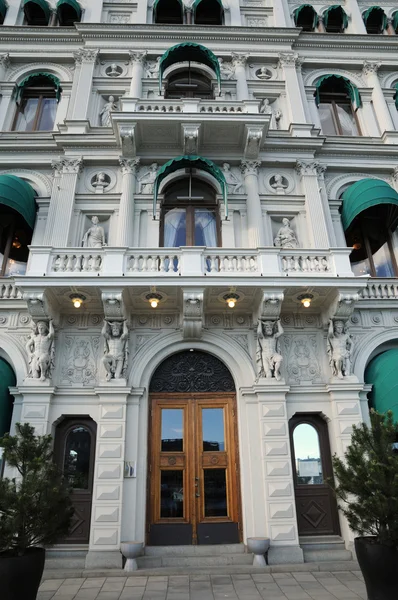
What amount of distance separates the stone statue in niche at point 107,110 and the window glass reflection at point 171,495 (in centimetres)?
1308

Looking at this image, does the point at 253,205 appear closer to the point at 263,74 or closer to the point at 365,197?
the point at 365,197

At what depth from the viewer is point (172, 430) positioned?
40.1 feet

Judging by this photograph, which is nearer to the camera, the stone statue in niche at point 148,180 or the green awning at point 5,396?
the green awning at point 5,396

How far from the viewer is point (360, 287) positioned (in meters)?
12.0

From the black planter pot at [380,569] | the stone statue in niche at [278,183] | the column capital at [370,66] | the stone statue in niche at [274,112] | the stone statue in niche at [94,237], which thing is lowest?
the black planter pot at [380,569]

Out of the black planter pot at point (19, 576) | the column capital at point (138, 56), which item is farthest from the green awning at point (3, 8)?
the black planter pot at point (19, 576)

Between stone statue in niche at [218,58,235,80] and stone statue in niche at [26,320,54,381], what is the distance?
1296 centimetres

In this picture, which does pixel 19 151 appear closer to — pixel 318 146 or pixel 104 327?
pixel 104 327

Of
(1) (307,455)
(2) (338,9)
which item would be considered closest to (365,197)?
(1) (307,455)

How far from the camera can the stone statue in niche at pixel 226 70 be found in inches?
710

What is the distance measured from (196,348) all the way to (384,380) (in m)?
5.53

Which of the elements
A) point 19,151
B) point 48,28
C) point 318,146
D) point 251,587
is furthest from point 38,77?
point 251,587

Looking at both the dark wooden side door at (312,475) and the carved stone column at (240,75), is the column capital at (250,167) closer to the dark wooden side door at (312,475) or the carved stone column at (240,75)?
the carved stone column at (240,75)

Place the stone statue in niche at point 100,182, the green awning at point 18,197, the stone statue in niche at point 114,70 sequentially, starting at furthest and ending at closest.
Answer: the stone statue in niche at point 114,70 → the stone statue in niche at point 100,182 → the green awning at point 18,197
